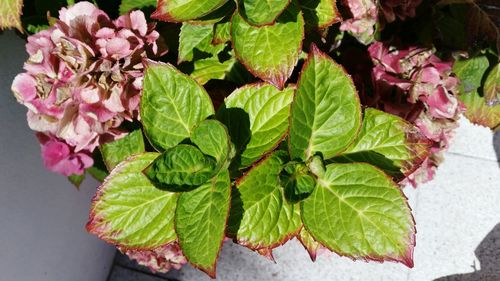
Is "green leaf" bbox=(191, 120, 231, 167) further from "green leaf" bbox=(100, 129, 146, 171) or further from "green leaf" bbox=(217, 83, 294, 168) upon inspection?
"green leaf" bbox=(100, 129, 146, 171)

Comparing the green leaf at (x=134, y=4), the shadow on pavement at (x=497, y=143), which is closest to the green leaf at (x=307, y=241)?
the green leaf at (x=134, y=4)

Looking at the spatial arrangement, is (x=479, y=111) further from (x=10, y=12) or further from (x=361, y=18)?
(x=10, y=12)

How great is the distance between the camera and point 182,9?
0.72 meters

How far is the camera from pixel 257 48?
2.44ft

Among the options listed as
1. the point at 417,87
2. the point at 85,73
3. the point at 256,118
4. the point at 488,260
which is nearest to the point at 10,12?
the point at 85,73

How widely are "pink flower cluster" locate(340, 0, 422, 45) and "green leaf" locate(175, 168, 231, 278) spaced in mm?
365

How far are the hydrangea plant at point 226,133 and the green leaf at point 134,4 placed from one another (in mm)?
99

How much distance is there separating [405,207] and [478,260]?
0.85 m

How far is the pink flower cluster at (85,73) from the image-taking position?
793 mm

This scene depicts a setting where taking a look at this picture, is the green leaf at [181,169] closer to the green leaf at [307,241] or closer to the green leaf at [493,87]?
the green leaf at [307,241]

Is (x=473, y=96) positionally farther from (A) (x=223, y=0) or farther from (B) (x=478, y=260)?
(A) (x=223, y=0)

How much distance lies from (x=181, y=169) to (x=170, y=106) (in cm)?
9

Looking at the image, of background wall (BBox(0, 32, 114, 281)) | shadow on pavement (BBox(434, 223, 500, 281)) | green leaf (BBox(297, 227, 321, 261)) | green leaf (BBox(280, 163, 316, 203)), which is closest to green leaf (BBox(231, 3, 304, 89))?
green leaf (BBox(280, 163, 316, 203))

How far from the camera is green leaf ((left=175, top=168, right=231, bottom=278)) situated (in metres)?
0.66
